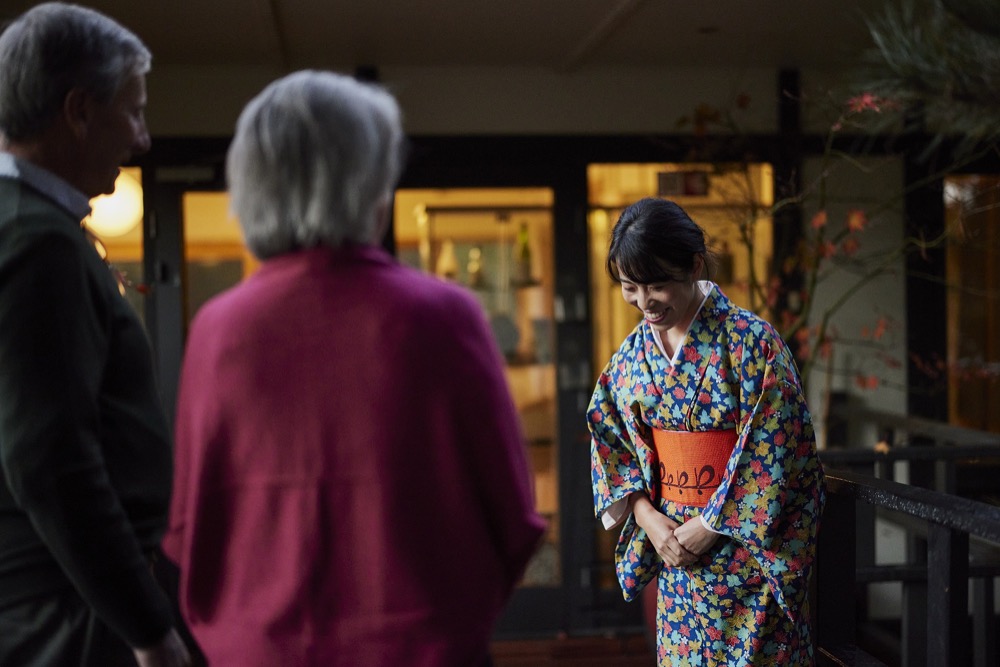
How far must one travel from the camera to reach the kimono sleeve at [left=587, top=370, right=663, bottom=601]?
2.13 m

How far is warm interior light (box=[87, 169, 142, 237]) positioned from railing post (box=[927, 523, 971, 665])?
3.44m

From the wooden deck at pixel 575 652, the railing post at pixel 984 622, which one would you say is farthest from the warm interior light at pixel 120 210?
the railing post at pixel 984 622

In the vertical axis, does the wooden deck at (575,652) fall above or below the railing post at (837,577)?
below

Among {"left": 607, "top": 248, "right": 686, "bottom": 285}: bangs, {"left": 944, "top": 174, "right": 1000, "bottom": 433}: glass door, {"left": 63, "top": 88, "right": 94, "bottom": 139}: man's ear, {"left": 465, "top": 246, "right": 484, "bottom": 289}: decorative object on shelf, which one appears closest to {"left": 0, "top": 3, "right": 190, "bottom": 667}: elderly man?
{"left": 63, "top": 88, "right": 94, "bottom": 139}: man's ear

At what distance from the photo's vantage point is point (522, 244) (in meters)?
4.67

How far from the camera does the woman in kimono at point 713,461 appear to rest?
1923 mm

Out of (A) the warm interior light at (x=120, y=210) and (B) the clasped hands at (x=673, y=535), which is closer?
(B) the clasped hands at (x=673, y=535)

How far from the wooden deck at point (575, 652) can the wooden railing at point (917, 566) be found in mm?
1320

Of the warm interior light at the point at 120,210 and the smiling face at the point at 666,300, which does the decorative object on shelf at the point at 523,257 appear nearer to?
the warm interior light at the point at 120,210

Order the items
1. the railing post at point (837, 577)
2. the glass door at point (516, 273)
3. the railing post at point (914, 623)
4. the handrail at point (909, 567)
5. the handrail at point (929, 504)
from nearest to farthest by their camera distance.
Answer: the handrail at point (929, 504)
the handrail at point (909, 567)
the railing post at point (837, 577)
the railing post at point (914, 623)
the glass door at point (516, 273)

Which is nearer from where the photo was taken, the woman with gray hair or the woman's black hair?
the woman with gray hair

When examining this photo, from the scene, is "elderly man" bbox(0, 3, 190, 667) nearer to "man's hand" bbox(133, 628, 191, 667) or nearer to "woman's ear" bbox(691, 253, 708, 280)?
"man's hand" bbox(133, 628, 191, 667)

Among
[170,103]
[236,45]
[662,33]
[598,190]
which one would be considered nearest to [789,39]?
[662,33]

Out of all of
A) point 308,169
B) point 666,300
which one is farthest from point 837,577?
point 308,169
